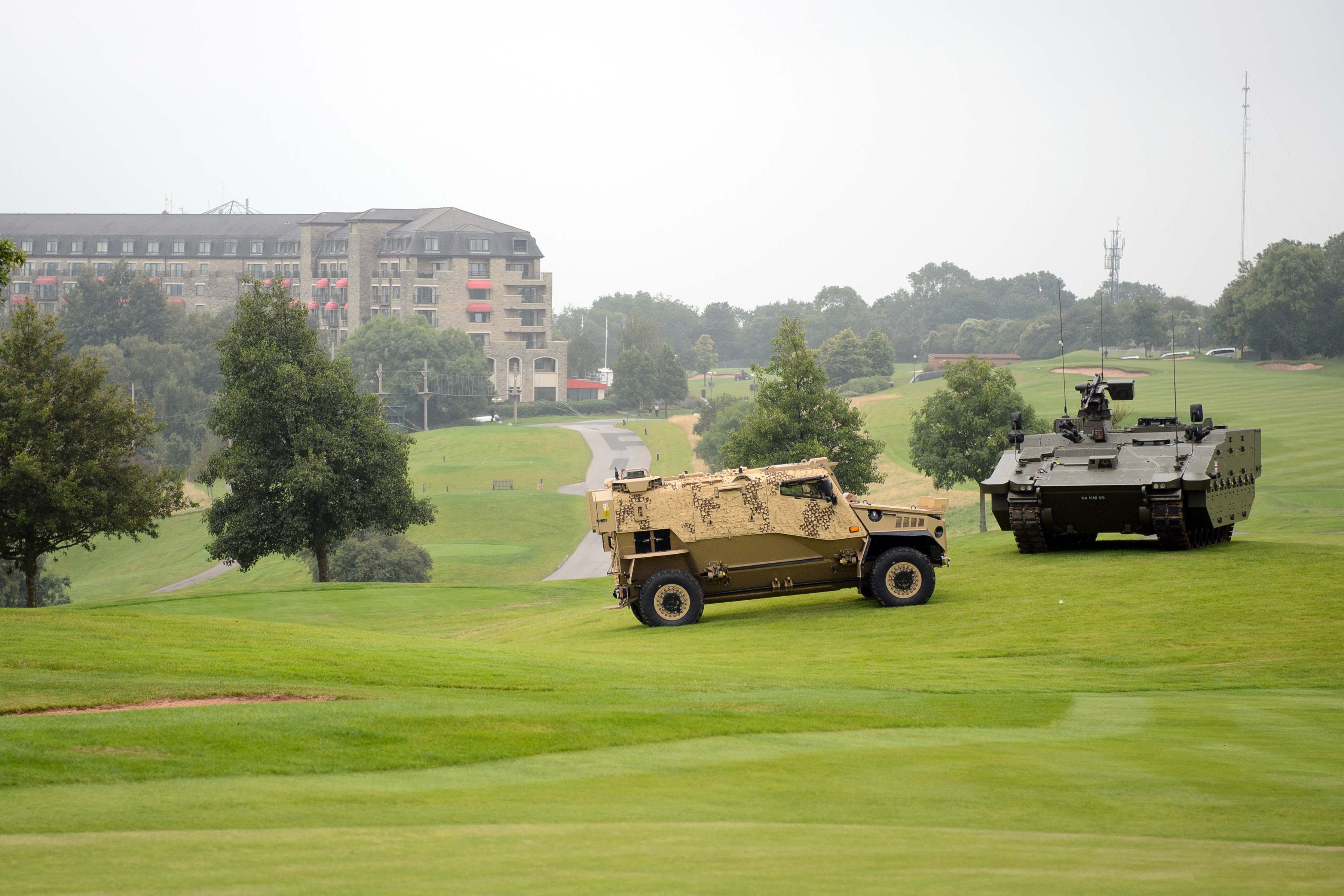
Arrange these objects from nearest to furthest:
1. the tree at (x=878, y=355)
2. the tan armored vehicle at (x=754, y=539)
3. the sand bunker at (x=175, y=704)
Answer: the sand bunker at (x=175, y=704)
the tan armored vehicle at (x=754, y=539)
the tree at (x=878, y=355)

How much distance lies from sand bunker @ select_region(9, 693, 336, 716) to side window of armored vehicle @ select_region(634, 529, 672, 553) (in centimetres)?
1008

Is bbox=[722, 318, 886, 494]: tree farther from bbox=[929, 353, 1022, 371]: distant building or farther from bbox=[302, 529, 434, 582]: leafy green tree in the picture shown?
bbox=[929, 353, 1022, 371]: distant building

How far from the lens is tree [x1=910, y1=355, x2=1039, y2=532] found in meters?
45.0

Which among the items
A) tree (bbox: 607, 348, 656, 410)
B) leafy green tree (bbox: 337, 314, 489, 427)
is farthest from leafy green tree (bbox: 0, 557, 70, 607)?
tree (bbox: 607, 348, 656, 410)

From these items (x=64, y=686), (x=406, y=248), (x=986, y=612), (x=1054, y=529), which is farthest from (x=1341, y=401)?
(x=406, y=248)

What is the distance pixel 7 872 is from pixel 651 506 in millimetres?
16112

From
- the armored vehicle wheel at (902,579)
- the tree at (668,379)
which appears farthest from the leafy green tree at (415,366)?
the armored vehicle wheel at (902,579)

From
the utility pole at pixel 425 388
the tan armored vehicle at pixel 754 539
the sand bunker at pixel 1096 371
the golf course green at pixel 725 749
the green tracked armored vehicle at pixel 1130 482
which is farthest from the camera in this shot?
the utility pole at pixel 425 388

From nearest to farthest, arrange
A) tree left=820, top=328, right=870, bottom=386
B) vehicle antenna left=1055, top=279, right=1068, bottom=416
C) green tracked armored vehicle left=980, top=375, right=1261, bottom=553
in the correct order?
green tracked armored vehicle left=980, top=375, right=1261, bottom=553 → vehicle antenna left=1055, top=279, right=1068, bottom=416 → tree left=820, top=328, right=870, bottom=386

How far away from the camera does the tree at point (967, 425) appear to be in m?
45.0

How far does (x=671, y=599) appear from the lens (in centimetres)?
2228

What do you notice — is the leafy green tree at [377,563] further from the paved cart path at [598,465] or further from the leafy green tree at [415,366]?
the leafy green tree at [415,366]

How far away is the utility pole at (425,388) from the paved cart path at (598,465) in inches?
475

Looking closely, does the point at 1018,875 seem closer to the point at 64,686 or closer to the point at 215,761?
the point at 215,761
